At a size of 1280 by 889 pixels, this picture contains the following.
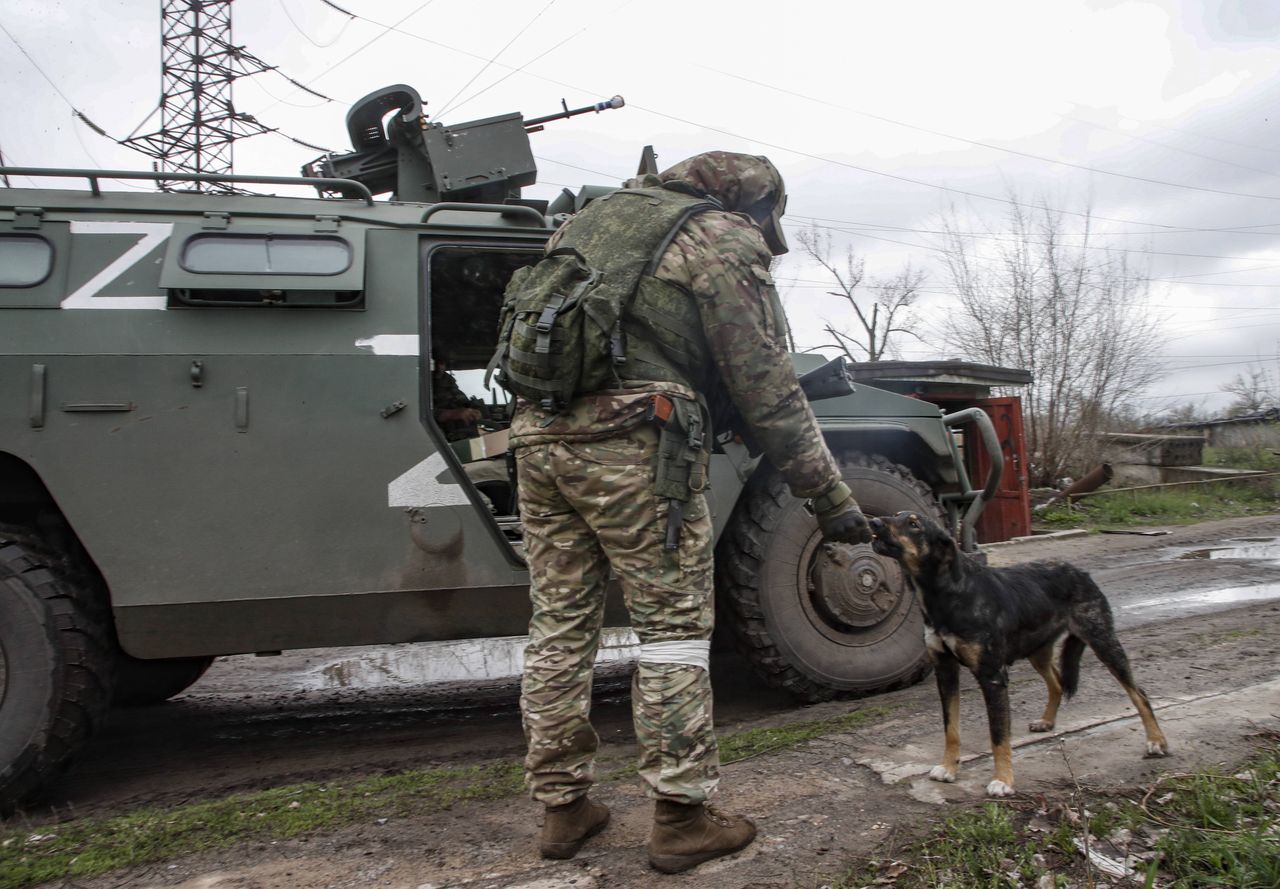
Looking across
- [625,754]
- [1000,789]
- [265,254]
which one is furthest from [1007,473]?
[265,254]

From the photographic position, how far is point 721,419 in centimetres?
285

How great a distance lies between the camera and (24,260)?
130 inches

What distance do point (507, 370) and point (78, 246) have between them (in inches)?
72.5

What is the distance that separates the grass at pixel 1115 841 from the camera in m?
2.16

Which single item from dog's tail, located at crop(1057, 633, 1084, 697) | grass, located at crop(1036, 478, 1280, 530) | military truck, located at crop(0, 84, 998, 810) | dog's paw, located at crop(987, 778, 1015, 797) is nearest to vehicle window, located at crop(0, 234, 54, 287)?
military truck, located at crop(0, 84, 998, 810)

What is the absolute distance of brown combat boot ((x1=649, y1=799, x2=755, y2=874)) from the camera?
2.41m

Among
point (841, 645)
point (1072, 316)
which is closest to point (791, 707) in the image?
point (841, 645)

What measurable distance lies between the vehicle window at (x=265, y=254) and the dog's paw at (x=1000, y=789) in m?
2.73

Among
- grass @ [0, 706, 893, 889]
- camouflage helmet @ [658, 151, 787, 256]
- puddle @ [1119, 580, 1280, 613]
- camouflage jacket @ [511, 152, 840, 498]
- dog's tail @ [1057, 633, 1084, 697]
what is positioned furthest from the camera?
puddle @ [1119, 580, 1280, 613]

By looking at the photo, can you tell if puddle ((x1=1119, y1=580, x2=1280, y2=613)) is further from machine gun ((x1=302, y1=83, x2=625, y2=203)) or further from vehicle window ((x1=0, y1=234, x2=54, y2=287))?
vehicle window ((x1=0, y1=234, x2=54, y2=287))

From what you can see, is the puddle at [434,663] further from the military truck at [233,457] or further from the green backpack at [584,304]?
the green backpack at [584,304]

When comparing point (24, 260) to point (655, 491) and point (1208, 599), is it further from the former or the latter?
point (1208, 599)

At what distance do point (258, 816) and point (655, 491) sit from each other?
65.9 inches

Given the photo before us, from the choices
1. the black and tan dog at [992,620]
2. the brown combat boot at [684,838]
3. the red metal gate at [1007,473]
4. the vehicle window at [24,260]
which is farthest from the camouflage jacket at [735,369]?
the red metal gate at [1007,473]
